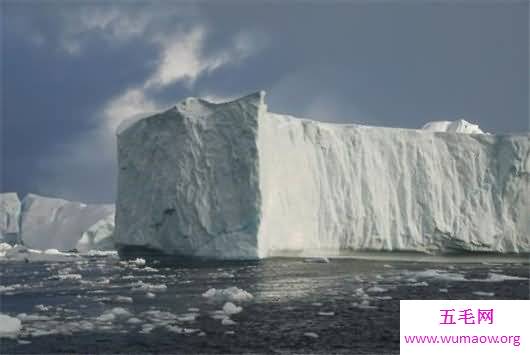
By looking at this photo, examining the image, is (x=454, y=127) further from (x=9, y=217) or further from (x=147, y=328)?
(x=9, y=217)

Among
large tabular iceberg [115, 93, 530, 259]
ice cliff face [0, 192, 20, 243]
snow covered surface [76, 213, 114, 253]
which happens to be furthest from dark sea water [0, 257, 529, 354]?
ice cliff face [0, 192, 20, 243]

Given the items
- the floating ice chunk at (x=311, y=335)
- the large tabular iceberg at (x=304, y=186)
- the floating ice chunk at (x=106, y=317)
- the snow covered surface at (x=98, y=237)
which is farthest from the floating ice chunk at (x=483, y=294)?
the snow covered surface at (x=98, y=237)

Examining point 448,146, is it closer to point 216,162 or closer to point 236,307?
point 216,162

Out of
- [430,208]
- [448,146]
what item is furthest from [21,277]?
[448,146]

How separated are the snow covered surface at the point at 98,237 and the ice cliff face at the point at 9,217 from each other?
853 cm

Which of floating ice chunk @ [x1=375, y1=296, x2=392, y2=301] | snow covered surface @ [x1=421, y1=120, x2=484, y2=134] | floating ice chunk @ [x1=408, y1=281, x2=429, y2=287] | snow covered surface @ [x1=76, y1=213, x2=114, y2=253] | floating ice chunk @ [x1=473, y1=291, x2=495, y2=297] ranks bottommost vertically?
floating ice chunk @ [x1=375, y1=296, x2=392, y2=301]

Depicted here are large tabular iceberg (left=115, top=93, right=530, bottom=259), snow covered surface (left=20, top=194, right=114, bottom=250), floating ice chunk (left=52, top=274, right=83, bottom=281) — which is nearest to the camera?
floating ice chunk (left=52, top=274, right=83, bottom=281)

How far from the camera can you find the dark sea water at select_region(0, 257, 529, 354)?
6879 millimetres

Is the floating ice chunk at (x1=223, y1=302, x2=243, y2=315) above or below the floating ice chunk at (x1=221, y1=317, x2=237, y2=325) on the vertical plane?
above

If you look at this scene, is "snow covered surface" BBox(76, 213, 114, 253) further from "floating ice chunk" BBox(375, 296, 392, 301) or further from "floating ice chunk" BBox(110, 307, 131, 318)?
"floating ice chunk" BBox(375, 296, 392, 301)

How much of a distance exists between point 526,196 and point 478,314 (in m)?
15.6

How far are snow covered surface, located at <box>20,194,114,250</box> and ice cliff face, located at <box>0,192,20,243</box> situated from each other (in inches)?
67.5

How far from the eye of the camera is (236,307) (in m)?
8.90

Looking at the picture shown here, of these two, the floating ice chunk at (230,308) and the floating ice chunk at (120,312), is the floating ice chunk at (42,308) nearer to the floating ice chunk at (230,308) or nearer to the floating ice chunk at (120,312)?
the floating ice chunk at (120,312)
